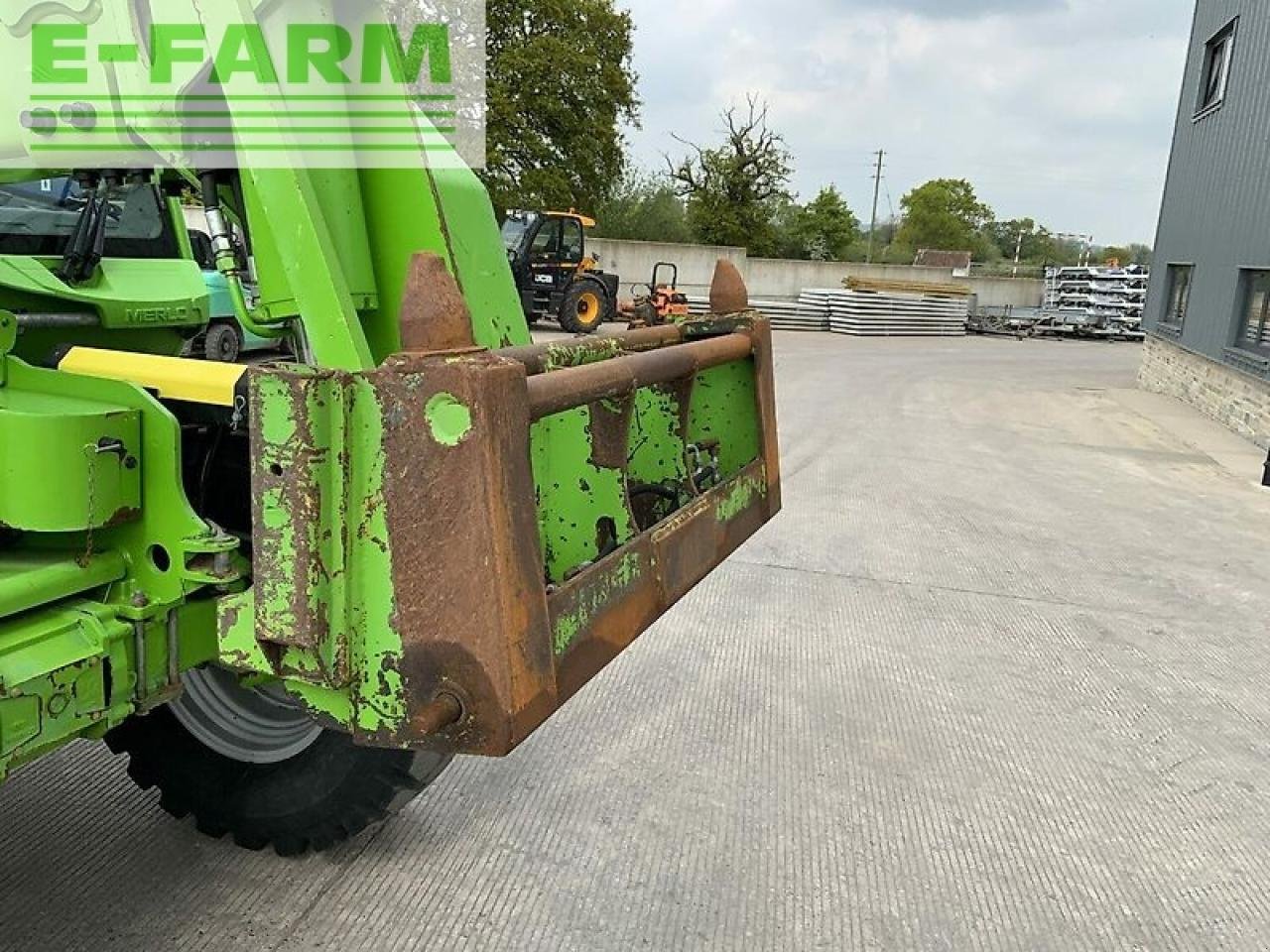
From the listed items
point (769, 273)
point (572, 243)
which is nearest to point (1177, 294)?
point (572, 243)

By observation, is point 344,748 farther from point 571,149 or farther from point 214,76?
point 571,149

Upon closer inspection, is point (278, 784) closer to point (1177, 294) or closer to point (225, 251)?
point (225, 251)

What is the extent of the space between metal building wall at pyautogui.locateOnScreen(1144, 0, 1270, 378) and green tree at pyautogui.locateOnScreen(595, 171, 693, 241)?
23.3 m

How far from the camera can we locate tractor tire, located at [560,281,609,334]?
18609 mm

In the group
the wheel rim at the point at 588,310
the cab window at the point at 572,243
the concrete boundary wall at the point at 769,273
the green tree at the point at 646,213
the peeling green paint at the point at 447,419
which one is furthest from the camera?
the green tree at the point at 646,213

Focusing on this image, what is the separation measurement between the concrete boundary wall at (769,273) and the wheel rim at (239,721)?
26073 mm

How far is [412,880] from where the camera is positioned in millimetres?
2537

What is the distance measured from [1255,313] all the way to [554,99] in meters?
21.2

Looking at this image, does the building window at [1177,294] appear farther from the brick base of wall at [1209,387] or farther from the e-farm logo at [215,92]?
the e-farm logo at [215,92]

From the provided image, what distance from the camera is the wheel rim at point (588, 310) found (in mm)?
18941

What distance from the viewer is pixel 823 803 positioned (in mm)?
2969

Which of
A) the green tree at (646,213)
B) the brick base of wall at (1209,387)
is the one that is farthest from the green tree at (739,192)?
the brick base of wall at (1209,387)

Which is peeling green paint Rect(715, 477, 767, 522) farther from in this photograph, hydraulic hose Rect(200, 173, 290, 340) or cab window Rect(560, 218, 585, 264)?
cab window Rect(560, 218, 585, 264)

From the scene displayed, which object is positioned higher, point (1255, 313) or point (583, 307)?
point (1255, 313)
